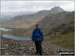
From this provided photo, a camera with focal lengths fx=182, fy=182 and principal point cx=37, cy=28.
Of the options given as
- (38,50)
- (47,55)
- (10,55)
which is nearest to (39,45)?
(38,50)

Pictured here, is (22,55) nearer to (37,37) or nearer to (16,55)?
(16,55)

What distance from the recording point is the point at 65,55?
11.6 m

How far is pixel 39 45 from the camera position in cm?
1238

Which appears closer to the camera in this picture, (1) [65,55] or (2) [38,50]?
(1) [65,55]

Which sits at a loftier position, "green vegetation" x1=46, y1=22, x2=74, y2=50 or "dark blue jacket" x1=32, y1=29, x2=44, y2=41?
"dark blue jacket" x1=32, y1=29, x2=44, y2=41

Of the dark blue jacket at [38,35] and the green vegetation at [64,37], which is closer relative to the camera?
the dark blue jacket at [38,35]

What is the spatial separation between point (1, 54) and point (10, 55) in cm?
64

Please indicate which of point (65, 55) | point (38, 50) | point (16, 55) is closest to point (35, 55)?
point (38, 50)

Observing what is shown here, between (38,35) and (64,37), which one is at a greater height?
(38,35)

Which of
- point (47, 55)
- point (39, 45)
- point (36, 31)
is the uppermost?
point (36, 31)

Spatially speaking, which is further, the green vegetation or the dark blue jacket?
the green vegetation

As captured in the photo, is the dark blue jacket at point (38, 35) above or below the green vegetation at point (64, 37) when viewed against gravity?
above

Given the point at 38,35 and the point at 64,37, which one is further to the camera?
the point at 64,37

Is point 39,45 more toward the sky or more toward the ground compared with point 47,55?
more toward the sky
